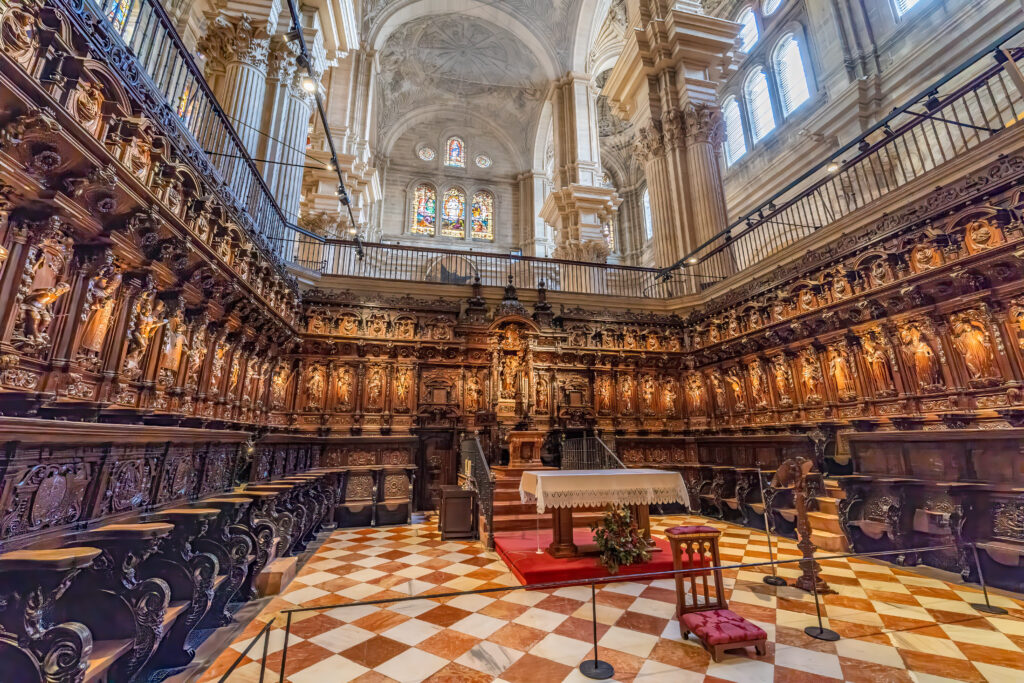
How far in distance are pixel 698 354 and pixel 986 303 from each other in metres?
4.99

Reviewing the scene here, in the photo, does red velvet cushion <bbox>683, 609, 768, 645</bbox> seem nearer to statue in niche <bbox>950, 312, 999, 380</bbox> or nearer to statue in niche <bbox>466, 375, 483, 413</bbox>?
statue in niche <bbox>950, 312, 999, 380</bbox>

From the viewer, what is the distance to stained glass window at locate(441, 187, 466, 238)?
22297 millimetres

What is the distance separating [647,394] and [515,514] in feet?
15.8

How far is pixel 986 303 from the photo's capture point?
15.9 ft

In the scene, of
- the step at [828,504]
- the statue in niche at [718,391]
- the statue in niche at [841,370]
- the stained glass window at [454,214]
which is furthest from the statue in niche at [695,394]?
the stained glass window at [454,214]

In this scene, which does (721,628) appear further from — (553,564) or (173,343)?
(173,343)

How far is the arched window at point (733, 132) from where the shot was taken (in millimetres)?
16234

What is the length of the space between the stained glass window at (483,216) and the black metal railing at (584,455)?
15660mm

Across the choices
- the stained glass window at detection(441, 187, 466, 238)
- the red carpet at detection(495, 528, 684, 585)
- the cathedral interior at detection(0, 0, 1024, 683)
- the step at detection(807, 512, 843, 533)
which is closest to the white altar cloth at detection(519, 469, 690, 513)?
the cathedral interior at detection(0, 0, 1024, 683)

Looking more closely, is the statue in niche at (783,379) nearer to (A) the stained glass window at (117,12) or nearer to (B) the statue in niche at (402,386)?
(B) the statue in niche at (402,386)

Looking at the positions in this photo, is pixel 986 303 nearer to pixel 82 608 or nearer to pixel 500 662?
pixel 500 662

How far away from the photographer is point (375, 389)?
342 inches

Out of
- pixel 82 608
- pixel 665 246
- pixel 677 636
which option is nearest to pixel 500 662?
pixel 677 636

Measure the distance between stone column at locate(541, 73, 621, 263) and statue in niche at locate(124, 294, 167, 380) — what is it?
12165 millimetres
